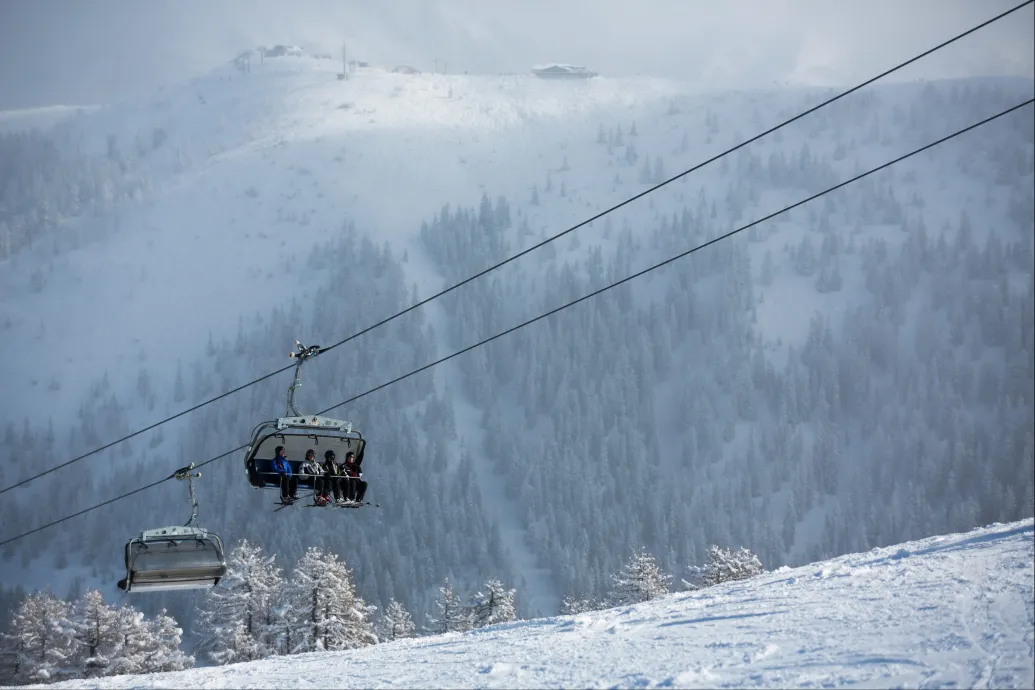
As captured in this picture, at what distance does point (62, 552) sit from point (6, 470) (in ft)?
119

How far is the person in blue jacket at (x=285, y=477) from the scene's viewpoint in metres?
20.5

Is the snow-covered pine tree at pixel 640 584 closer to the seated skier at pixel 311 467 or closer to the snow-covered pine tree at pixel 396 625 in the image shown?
the snow-covered pine tree at pixel 396 625

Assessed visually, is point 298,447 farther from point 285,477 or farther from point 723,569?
point 723,569

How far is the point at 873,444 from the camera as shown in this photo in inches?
7554

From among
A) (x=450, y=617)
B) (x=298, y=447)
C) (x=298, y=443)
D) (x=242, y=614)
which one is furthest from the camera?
(x=450, y=617)

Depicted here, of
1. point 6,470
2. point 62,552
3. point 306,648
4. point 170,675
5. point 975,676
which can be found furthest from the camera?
point 6,470

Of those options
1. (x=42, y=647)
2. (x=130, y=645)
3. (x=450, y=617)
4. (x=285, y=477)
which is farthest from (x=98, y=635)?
(x=285, y=477)

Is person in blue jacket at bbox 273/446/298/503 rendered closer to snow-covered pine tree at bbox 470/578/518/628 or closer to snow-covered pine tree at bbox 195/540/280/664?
snow-covered pine tree at bbox 195/540/280/664

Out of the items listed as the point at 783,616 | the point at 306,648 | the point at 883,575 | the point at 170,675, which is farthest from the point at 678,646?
the point at 306,648

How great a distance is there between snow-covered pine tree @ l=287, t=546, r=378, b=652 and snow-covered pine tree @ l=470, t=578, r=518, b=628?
27.8ft

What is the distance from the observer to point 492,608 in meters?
56.4

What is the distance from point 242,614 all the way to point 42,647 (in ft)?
30.8

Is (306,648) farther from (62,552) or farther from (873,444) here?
(873,444)

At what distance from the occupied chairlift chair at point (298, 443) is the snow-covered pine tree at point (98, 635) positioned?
31.7 metres
